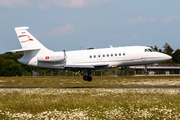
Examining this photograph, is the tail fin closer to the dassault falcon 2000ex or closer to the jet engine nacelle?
the dassault falcon 2000ex

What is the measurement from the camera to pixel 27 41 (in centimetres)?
3650

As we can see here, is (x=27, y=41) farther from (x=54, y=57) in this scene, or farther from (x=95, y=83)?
(x=95, y=83)

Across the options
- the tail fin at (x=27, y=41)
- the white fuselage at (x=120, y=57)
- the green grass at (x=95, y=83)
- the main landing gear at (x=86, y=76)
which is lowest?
the green grass at (x=95, y=83)

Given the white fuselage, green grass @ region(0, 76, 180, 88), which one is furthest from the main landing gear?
green grass @ region(0, 76, 180, 88)

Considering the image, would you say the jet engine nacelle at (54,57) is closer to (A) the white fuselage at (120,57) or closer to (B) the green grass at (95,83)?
(A) the white fuselage at (120,57)

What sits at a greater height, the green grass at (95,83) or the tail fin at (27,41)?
the tail fin at (27,41)

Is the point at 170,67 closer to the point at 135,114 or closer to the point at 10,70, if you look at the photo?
the point at 10,70

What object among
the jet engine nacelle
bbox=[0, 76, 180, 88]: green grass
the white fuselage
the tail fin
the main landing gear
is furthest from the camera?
bbox=[0, 76, 180, 88]: green grass

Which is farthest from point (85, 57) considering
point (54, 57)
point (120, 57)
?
point (120, 57)

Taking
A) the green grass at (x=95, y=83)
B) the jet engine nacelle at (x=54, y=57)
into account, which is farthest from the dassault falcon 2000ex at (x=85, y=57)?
the green grass at (x=95, y=83)

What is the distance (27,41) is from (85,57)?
8040mm

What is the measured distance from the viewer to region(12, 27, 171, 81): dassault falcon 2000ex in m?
33.4

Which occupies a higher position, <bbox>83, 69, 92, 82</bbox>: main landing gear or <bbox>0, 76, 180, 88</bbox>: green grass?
<bbox>83, 69, 92, 82</bbox>: main landing gear

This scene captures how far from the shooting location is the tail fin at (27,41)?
36.5 meters
